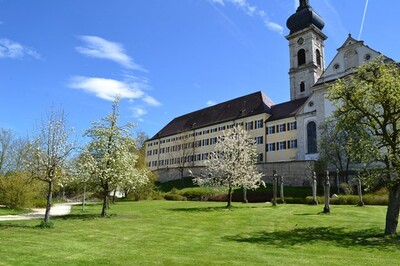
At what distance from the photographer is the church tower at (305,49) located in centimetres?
7194

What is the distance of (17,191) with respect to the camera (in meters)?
31.6

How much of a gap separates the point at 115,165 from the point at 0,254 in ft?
43.9

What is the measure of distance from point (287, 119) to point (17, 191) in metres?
43.5

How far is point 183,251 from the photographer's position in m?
11.5

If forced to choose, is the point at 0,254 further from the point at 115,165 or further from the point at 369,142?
the point at 369,142

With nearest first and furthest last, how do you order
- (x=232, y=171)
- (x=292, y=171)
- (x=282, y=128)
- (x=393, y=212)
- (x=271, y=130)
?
(x=393, y=212)
(x=232, y=171)
(x=292, y=171)
(x=282, y=128)
(x=271, y=130)

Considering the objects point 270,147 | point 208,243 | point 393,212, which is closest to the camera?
point 208,243

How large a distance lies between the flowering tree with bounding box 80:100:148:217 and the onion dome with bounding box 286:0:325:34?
2367 inches

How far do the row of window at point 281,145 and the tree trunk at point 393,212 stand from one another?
143 ft

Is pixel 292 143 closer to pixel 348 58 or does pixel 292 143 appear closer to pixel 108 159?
pixel 348 58

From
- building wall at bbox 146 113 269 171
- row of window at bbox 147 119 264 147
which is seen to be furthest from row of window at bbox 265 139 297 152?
row of window at bbox 147 119 264 147

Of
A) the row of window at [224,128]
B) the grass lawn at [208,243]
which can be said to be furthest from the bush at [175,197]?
the grass lawn at [208,243]

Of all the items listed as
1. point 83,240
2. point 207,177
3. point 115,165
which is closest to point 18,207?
point 115,165

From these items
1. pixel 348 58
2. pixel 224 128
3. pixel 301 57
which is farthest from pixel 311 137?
pixel 301 57
